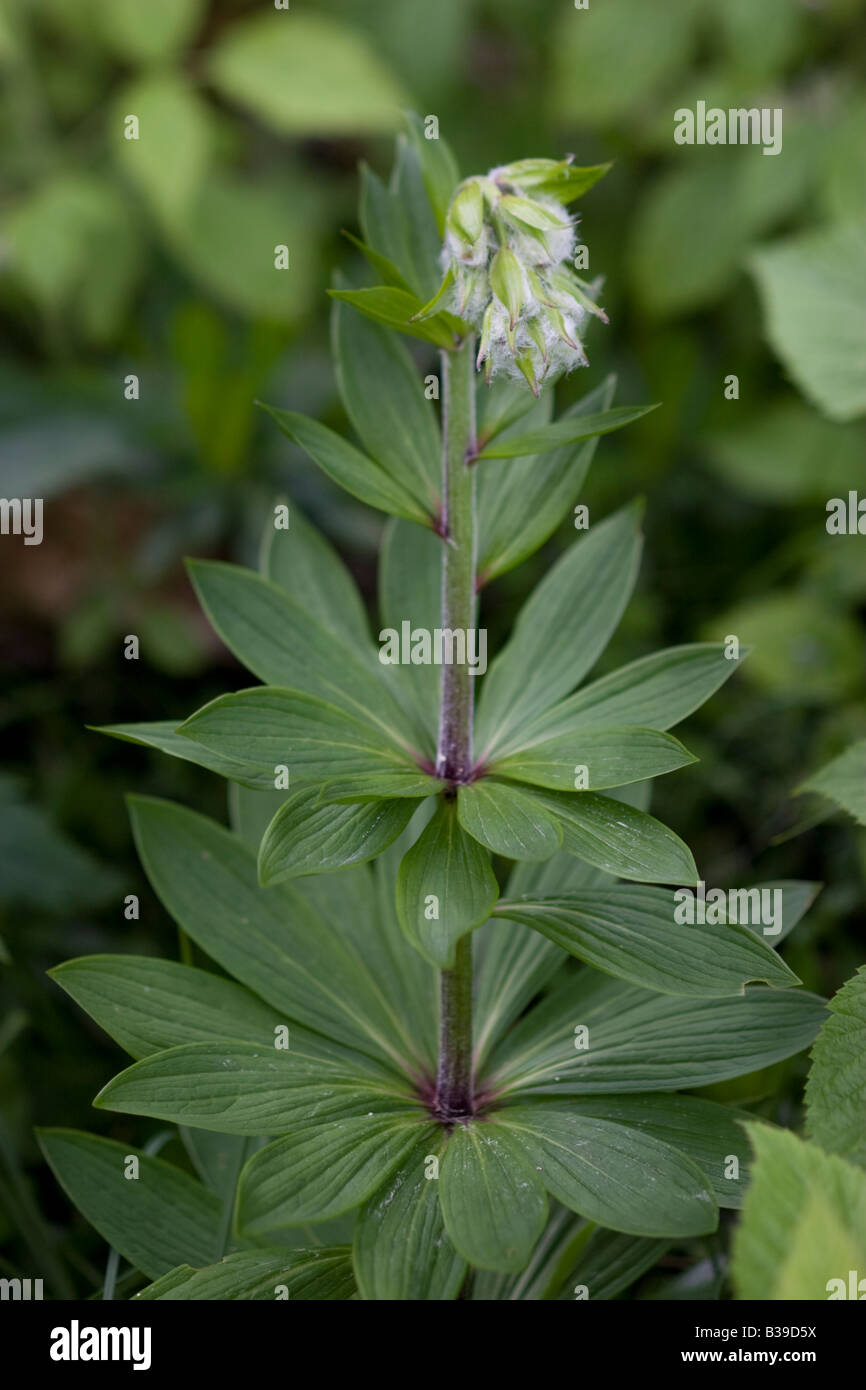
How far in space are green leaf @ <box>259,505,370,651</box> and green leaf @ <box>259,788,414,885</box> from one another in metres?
0.30

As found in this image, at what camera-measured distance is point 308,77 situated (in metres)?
2.29

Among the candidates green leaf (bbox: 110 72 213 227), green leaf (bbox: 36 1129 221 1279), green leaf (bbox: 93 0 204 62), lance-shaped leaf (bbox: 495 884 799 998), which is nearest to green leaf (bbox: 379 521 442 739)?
lance-shaped leaf (bbox: 495 884 799 998)

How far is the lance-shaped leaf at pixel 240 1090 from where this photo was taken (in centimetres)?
90

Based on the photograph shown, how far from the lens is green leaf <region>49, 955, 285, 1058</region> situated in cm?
100

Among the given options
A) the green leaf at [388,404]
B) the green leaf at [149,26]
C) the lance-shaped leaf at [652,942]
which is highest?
the green leaf at [149,26]

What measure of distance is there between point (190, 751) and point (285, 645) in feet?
0.59

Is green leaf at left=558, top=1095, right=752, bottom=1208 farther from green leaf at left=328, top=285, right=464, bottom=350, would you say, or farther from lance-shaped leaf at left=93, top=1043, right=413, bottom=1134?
green leaf at left=328, top=285, right=464, bottom=350

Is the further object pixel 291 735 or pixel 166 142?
pixel 166 142

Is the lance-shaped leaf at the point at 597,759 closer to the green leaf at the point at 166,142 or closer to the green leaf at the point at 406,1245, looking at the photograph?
the green leaf at the point at 406,1245
